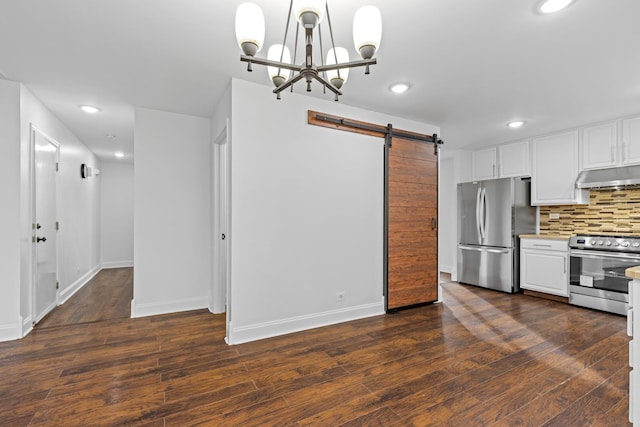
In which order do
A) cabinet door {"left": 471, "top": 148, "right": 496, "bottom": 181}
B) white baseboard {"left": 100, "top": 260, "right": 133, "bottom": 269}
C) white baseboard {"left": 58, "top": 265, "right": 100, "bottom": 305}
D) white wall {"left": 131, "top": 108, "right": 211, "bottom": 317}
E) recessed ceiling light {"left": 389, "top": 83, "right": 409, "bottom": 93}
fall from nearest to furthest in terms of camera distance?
recessed ceiling light {"left": 389, "top": 83, "right": 409, "bottom": 93} < white wall {"left": 131, "top": 108, "right": 211, "bottom": 317} < white baseboard {"left": 58, "top": 265, "right": 100, "bottom": 305} < cabinet door {"left": 471, "top": 148, "right": 496, "bottom": 181} < white baseboard {"left": 100, "top": 260, "right": 133, "bottom": 269}

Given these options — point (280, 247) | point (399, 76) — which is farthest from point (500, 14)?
point (280, 247)

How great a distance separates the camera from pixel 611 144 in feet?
13.3

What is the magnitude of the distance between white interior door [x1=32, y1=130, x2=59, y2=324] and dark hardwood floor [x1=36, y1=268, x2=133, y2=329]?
0.50ft

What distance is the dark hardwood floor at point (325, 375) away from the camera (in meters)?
1.86

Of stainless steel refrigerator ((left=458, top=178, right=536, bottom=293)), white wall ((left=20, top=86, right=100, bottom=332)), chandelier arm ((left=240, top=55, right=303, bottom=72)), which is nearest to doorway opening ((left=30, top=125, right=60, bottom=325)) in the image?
white wall ((left=20, top=86, right=100, bottom=332))

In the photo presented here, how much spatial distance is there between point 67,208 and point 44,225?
1003mm

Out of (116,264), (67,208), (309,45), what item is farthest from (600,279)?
(116,264)

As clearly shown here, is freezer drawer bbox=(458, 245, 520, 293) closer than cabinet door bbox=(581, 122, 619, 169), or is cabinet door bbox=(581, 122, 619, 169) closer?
cabinet door bbox=(581, 122, 619, 169)

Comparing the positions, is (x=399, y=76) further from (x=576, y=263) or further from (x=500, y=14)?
(x=576, y=263)

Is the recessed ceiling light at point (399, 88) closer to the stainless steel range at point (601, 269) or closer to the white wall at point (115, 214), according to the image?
the stainless steel range at point (601, 269)

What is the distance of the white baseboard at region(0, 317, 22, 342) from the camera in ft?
9.61

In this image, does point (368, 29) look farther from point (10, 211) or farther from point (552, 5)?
point (10, 211)

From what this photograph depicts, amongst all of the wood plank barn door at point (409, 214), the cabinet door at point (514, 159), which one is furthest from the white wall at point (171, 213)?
the cabinet door at point (514, 159)

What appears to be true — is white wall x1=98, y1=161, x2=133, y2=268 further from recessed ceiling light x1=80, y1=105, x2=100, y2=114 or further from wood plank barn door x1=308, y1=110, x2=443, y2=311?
wood plank barn door x1=308, y1=110, x2=443, y2=311
